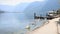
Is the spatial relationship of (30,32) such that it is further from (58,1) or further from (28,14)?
(58,1)

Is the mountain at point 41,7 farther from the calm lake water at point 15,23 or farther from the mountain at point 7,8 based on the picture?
the calm lake water at point 15,23

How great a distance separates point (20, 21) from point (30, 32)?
79 centimetres

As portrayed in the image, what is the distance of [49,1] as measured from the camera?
3.10 m

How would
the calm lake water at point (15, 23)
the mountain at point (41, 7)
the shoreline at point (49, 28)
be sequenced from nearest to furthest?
the shoreline at point (49, 28) < the mountain at point (41, 7) < the calm lake water at point (15, 23)

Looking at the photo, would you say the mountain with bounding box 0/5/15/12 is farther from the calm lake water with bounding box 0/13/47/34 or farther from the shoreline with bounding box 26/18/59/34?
the shoreline with bounding box 26/18/59/34

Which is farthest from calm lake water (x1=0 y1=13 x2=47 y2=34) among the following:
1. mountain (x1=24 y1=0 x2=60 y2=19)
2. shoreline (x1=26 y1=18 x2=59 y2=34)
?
Answer: mountain (x1=24 y1=0 x2=60 y2=19)

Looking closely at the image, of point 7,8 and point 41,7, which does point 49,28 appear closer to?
point 41,7

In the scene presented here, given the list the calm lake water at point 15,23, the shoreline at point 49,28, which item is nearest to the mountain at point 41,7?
the shoreline at point 49,28

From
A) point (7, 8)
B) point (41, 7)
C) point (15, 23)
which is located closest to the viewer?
point (41, 7)

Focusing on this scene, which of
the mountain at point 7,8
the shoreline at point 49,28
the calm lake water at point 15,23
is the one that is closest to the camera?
the shoreline at point 49,28

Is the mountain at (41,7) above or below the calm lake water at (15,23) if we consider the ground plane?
above

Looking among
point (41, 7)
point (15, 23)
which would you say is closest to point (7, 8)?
point (41, 7)

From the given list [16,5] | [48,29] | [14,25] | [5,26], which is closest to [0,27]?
[5,26]

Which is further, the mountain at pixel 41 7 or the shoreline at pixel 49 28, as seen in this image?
the mountain at pixel 41 7
